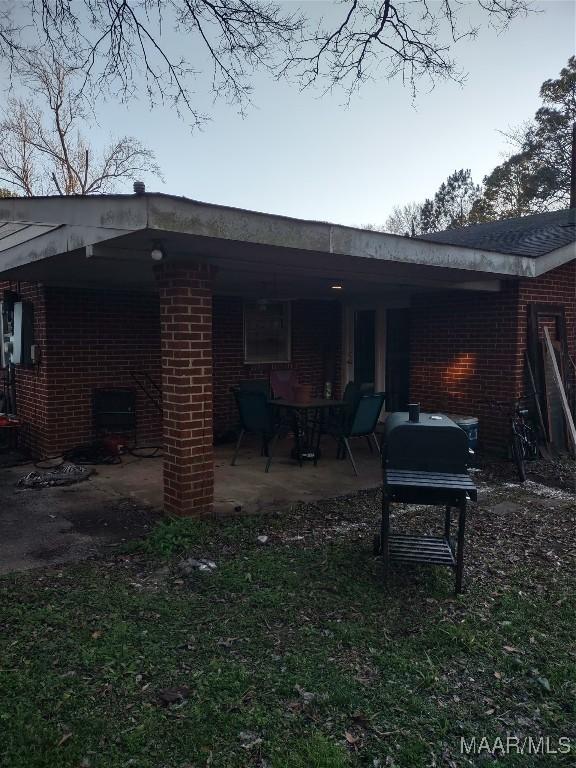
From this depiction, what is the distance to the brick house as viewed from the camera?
14.1 ft

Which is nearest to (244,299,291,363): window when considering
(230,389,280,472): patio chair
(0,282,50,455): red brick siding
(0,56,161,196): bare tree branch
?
(230,389,280,472): patio chair

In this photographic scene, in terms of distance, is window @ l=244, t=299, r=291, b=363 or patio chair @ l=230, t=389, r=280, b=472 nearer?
patio chair @ l=230, t=389, r=280, b=472

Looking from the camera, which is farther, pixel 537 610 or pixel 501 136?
pixel 501 136

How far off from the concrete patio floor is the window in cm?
222

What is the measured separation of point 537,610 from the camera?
3301 mm

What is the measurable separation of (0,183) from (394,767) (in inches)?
925

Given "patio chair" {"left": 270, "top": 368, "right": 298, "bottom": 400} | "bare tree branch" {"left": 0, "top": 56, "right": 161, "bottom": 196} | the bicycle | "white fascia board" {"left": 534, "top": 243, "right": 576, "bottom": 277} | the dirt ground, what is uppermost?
"bare tree branch" {"left": 0, "top": 56, "right": 161, "bottom": 196}

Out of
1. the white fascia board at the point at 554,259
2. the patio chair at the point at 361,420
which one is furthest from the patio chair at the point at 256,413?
the white fascia board at the point at 554,259

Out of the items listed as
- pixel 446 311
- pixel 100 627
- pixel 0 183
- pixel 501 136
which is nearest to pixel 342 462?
pixel 446 311

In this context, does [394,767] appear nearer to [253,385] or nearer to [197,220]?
[197,220]

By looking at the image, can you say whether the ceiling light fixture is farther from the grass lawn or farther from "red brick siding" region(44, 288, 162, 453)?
"red brick siding" region(44, 288, 162, 453)

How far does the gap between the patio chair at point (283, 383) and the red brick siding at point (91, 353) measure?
6.73ft

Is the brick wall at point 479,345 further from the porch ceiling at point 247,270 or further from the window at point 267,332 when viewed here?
the window at point 267,332

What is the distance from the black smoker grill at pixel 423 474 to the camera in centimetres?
351
